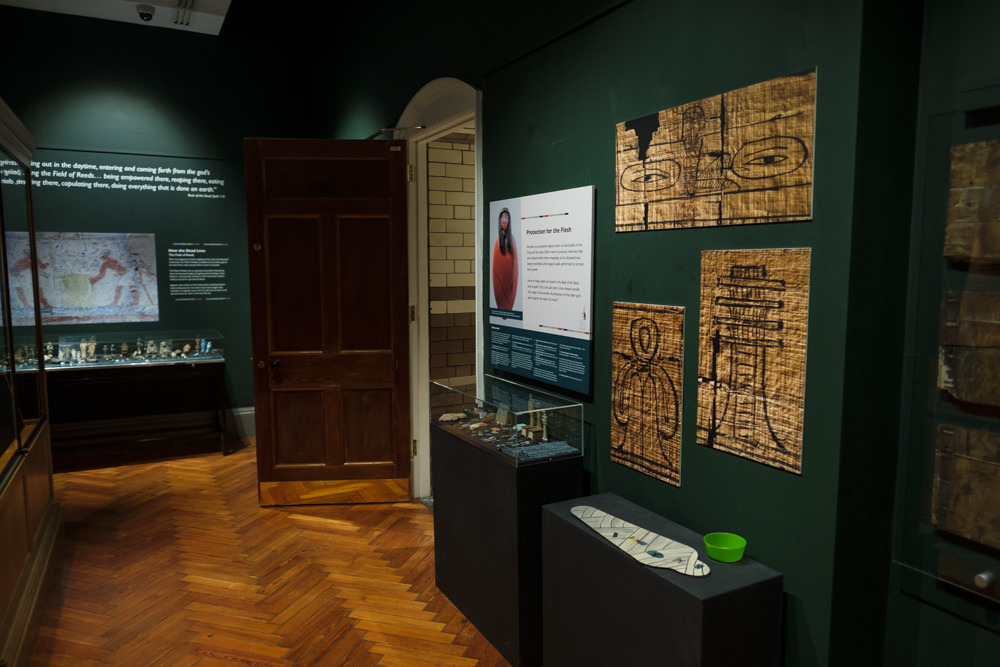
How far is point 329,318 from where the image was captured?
441 cm

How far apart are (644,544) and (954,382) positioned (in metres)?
0.94

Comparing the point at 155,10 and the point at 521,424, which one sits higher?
the point at 155,10

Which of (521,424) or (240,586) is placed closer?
(521,424)

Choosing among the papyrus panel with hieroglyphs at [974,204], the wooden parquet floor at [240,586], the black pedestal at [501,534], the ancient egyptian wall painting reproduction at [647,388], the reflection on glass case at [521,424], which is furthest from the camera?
the wooden parquet floor at [240,586]

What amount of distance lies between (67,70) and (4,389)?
3503mm

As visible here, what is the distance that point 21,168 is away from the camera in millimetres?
3740

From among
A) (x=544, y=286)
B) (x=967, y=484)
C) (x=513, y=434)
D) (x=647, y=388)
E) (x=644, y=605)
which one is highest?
(x=544, y=286)

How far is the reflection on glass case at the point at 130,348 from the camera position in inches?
208

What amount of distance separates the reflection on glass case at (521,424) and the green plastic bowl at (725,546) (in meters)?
0.72

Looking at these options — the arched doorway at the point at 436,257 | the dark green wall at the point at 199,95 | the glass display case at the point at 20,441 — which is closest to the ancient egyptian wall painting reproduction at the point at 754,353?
the arched doorway at the point at 436,257

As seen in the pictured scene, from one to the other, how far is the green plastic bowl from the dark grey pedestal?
0.07 ft

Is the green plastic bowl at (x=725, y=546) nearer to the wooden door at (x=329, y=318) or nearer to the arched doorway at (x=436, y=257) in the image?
the arched doorway at (x=436, y=257)

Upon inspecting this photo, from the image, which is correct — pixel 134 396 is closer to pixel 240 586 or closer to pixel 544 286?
pixel 240 586

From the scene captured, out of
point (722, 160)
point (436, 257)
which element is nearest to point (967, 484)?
point (722, 160)
